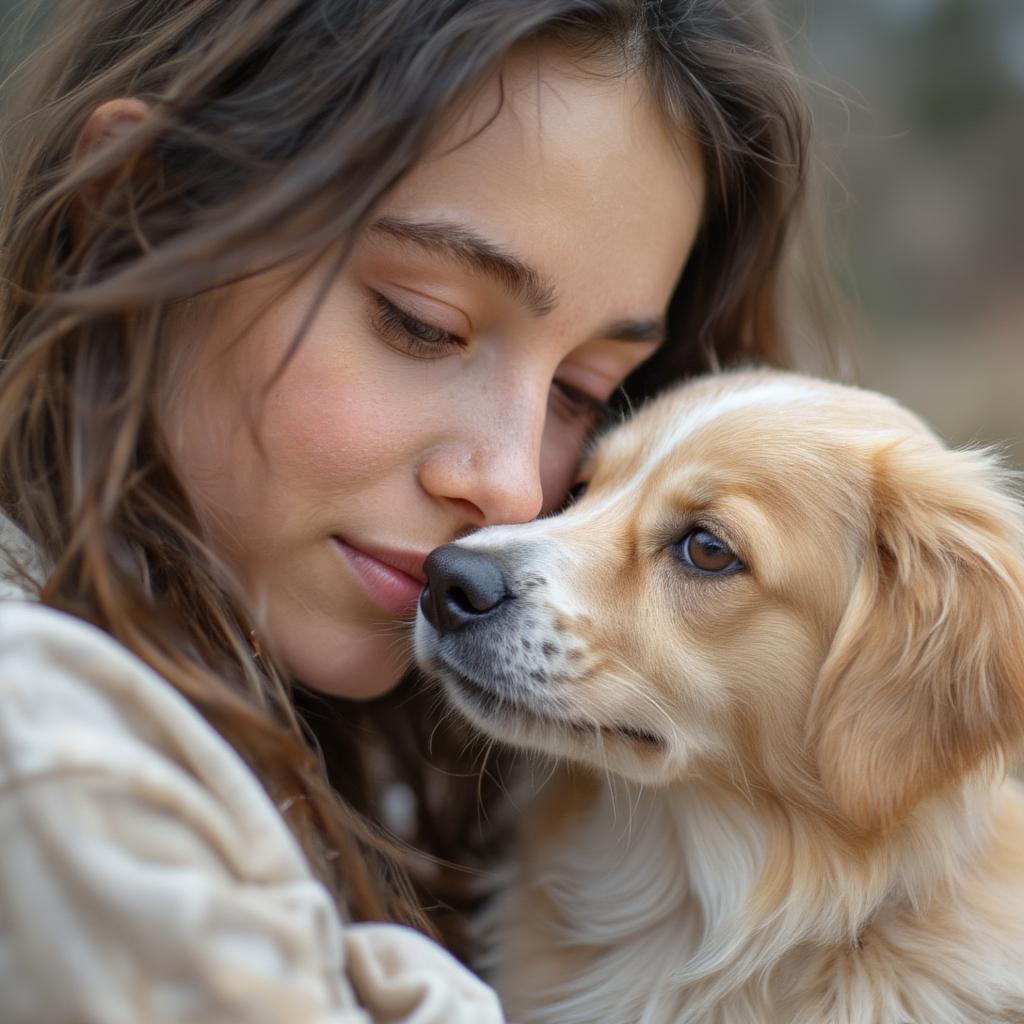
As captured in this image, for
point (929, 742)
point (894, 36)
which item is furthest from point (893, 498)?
point (894, 36)

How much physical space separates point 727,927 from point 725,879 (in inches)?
2.8

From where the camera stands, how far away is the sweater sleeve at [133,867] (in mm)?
892

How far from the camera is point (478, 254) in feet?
5.08

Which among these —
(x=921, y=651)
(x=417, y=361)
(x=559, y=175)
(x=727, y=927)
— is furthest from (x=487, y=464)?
(x=727, y=927)

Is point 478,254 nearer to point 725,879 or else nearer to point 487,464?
point 487,464

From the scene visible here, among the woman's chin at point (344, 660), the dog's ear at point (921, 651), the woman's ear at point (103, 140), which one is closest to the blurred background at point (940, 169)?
the dog's ear at point (921, 651)

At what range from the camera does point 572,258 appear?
1642 mm

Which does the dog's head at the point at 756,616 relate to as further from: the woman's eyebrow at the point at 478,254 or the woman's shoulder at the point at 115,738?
the woman's shoulder at the point at 115,738

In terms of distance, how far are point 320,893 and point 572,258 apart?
3.20 feet

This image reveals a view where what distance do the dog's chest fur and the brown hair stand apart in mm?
396

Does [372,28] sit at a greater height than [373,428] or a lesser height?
greater

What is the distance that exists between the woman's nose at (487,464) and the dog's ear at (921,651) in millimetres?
514

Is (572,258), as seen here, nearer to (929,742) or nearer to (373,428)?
(373,428)

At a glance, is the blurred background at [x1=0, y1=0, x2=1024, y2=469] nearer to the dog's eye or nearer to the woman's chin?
the dog's eye
